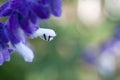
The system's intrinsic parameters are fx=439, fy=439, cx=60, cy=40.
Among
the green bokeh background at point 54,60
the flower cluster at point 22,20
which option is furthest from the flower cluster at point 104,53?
the flower cluster at point 22,20

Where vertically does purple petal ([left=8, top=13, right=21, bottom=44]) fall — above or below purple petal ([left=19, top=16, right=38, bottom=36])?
below

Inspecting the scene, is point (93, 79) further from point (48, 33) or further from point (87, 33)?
point (48, 33)

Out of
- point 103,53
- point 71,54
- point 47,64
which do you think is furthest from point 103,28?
point 47,64

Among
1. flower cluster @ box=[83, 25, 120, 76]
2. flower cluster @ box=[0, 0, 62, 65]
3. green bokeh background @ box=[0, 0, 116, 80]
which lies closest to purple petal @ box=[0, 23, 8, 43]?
flower cluster @ box=[0, 0, 62, 65]

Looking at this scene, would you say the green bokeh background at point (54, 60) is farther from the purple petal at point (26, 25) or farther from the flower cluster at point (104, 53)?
the purple petal at point (26, 25)

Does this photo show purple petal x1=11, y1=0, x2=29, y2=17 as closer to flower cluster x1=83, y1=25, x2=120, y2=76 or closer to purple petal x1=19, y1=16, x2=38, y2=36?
purple petal x1=19, y1=16, x2=38, y2=36

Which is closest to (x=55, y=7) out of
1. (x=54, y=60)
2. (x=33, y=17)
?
(x=33, y=17)

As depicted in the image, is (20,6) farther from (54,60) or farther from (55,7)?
(54,60)
